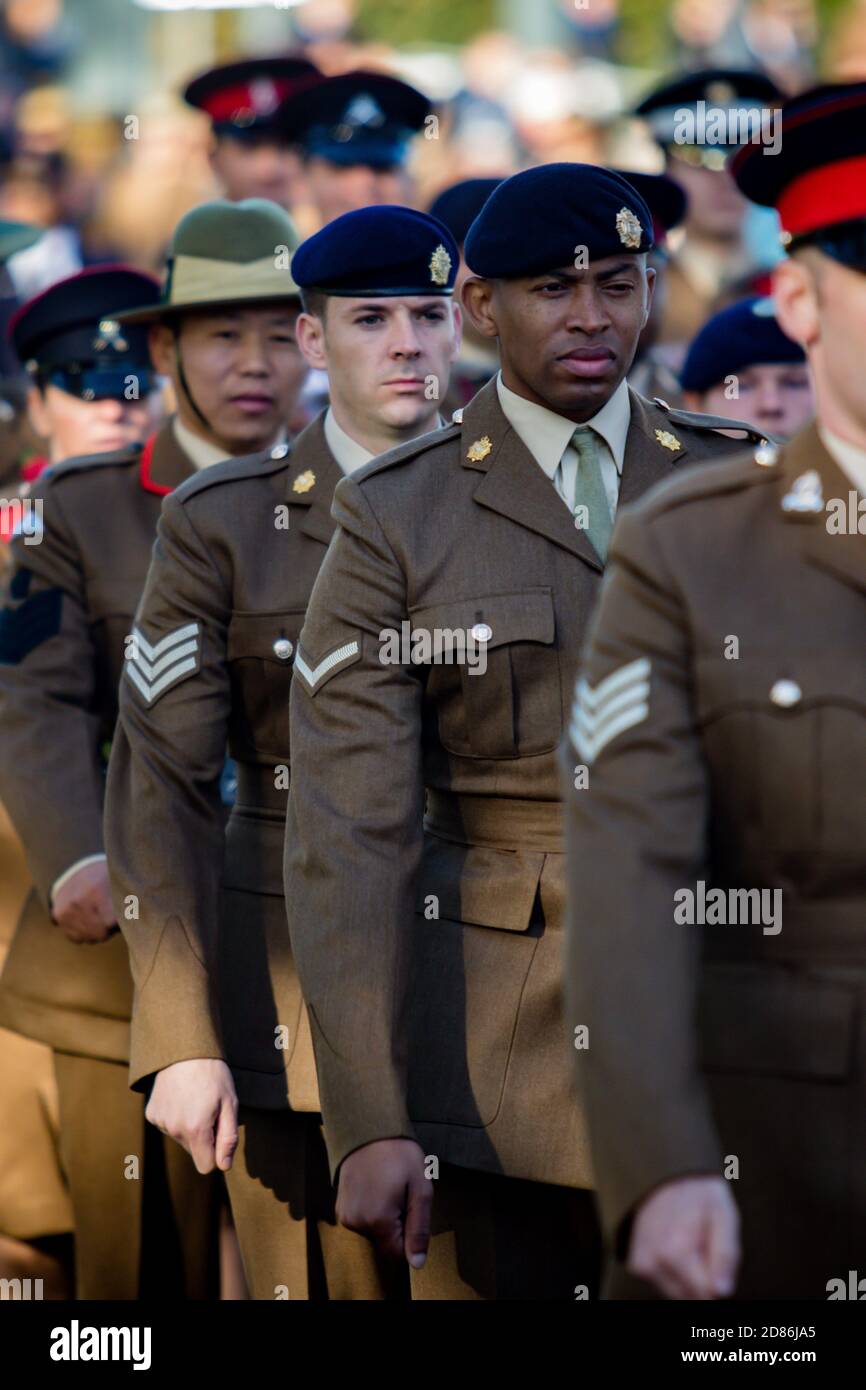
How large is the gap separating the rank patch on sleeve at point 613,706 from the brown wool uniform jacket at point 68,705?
292 centimetres

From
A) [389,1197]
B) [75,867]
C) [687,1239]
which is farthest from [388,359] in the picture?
[687,1239]

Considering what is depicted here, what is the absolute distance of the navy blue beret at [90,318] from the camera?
24.2ft

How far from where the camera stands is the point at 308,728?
15.4 ft

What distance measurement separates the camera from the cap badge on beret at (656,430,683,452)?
4.82 m

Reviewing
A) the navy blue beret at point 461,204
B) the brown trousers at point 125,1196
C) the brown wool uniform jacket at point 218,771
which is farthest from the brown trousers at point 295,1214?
the navy blue beret at point 461,204

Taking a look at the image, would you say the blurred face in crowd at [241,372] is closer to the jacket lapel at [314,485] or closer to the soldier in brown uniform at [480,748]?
the jacket lapel at [314,485]

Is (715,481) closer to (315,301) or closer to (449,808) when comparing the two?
(449,808)

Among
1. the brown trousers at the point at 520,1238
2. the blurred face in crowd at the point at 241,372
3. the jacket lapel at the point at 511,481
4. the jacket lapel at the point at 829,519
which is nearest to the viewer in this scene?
the jacket lapel at the point at 829,519

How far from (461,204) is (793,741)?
4.59 meters

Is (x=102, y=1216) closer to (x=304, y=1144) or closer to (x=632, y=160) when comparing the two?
(x=304, y=1144)

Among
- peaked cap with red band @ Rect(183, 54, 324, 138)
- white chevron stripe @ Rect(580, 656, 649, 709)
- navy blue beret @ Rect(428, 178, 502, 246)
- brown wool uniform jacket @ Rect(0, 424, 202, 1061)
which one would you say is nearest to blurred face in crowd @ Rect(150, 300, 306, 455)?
brown wool uniform jacket @ Rect(0, 424, 202, 1061)

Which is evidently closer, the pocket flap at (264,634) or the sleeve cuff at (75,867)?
the pocket flap at (264,634)

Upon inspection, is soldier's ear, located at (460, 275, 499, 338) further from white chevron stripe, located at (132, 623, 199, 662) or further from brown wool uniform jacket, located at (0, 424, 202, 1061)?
brown wool uniform jacket, located at (0, 424, 202, 1061)

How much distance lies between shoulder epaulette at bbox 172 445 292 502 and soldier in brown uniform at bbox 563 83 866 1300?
214cm
